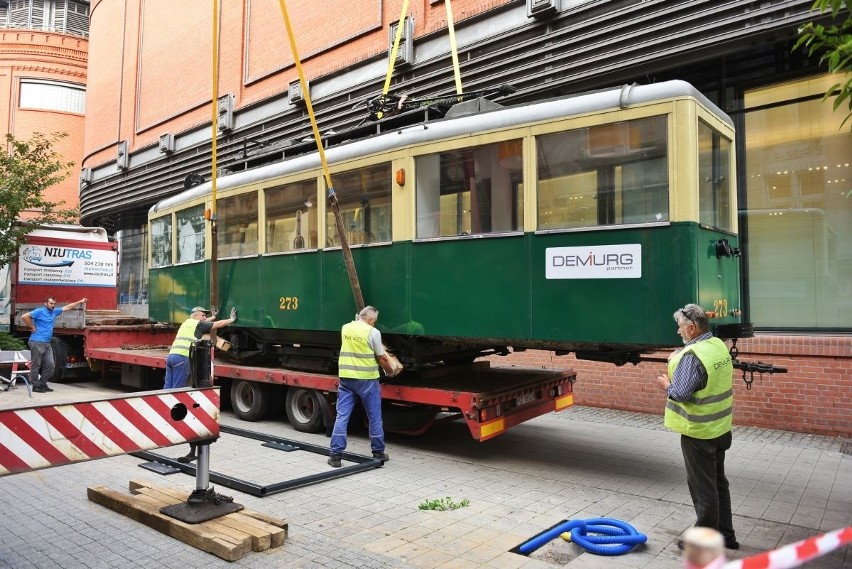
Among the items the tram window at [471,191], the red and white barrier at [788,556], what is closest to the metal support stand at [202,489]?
the tram window at [471,191]

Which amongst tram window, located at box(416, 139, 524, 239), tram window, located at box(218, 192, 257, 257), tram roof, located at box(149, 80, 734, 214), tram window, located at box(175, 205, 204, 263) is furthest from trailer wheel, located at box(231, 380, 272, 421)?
tram window, located at box(416, 139, 524, 239)

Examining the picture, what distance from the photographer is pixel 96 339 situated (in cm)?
1156

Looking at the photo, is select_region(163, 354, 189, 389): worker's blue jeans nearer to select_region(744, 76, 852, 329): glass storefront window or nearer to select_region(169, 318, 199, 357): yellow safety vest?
select_region(169, 318, 199, 357): yellow safety vest

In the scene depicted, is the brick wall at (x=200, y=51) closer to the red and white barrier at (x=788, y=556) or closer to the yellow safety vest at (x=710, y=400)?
the yellow safety vest at (x=710, y=400)

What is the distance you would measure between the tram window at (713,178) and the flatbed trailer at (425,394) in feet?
8.56

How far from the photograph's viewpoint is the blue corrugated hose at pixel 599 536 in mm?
4246

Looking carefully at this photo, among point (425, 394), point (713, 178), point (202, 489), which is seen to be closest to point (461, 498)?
point (425, 394)

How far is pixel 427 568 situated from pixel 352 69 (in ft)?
36.7

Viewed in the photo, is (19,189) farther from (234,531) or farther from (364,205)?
(234,531)

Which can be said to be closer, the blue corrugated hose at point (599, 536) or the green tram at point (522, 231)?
the blue corrugated hose at point (599, 536)

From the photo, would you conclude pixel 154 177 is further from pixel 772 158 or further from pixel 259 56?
pixel 772 158

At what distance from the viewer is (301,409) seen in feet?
27.2

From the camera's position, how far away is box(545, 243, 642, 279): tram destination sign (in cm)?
538

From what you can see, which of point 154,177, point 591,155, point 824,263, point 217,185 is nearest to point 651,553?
point 591,155
